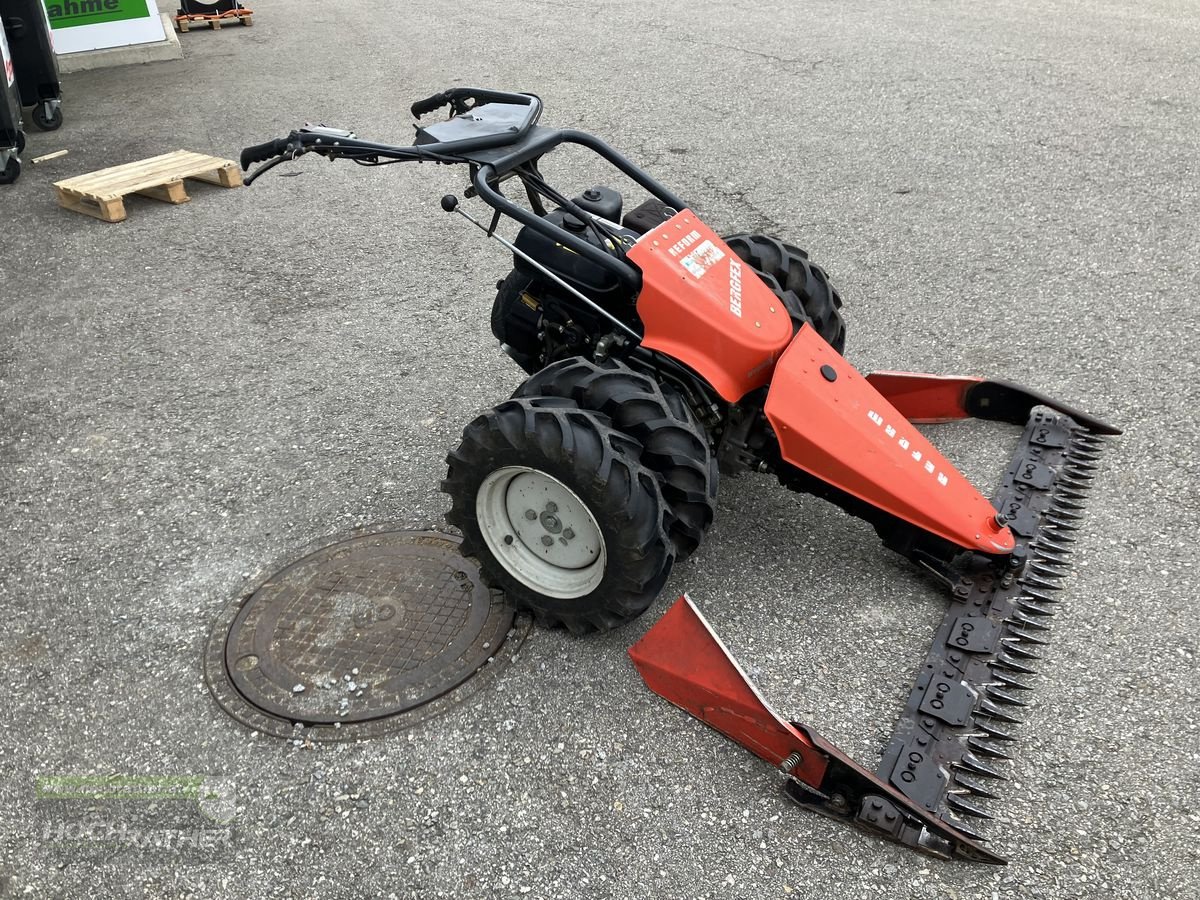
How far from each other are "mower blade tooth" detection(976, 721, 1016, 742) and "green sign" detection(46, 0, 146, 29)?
38.4 feet

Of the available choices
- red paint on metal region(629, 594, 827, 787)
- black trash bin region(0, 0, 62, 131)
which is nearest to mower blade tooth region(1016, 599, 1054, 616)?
red paint on metal region(629, 594, 827, 787)

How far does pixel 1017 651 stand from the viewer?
331 cm

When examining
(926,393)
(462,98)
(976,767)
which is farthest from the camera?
(926,393)

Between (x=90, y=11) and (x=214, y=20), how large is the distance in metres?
2.18

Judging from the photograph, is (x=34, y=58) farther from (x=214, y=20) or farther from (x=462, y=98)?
(x=462, y=98)

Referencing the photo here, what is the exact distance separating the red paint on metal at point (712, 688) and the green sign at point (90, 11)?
10.9 meters

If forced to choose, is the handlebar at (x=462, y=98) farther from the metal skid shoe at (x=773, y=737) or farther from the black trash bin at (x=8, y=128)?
the black trash bin at (x=8, y=128)

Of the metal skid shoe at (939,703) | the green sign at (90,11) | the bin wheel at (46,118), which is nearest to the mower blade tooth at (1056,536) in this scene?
the metal skid shoe at (939,703)

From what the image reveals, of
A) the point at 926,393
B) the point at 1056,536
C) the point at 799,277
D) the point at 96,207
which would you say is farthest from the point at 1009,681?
the point at 96,207

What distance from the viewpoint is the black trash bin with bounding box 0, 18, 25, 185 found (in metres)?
7.61

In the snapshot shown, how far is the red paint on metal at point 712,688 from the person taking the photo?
2869 millimetres

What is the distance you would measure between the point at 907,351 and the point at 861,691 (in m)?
2.46

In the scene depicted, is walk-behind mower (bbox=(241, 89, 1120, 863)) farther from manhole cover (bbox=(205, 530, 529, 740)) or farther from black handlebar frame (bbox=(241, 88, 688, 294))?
manhole cover (bbox=(205, 530, 529, 740))

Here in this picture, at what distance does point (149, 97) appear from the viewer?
10.0 meters
